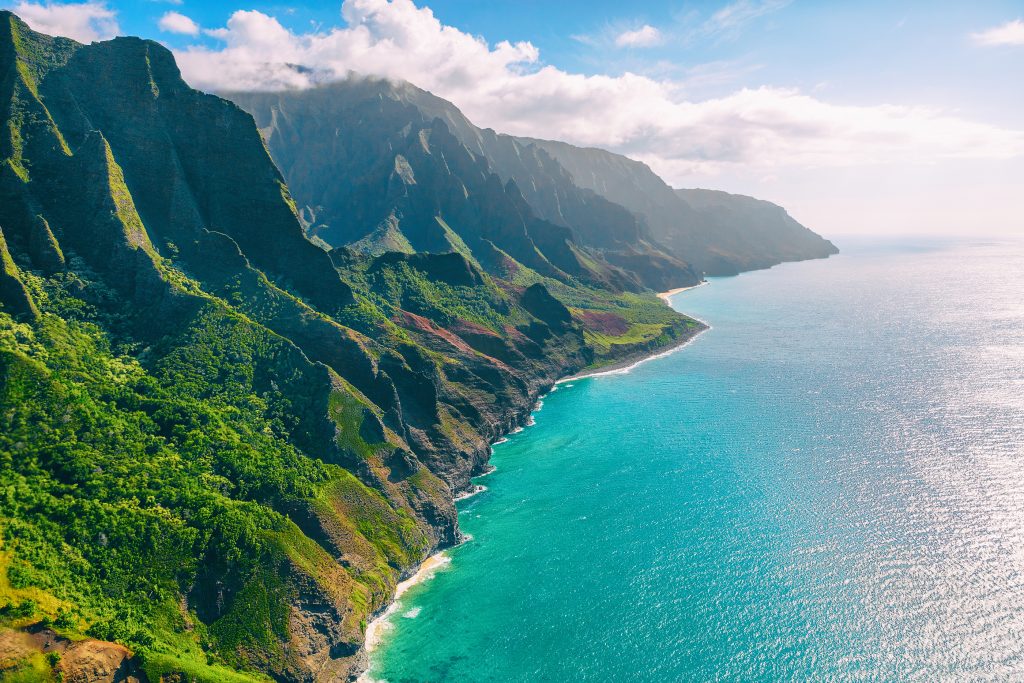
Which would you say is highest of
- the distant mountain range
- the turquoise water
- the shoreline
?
the distant mountain range

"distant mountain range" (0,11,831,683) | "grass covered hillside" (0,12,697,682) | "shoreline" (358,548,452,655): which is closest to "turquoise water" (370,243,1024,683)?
"shoreline" (358,548,452,655)

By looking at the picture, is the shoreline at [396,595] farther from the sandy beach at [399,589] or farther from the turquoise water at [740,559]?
the turquoise water at [740,559]

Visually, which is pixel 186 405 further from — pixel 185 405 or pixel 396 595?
pixel 396 595

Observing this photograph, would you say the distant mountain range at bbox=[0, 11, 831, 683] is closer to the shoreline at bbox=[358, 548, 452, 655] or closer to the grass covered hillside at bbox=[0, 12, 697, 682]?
the grass covered hillside at bbox=[0, 12, 697, 682]

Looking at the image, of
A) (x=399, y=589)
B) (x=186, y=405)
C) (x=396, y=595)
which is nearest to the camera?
(x=396, y=595)

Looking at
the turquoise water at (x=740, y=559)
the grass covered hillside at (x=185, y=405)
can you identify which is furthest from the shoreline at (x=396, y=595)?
the grass covered hillside at (x=185, y=405)

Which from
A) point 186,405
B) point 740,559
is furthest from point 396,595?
point 740,559
